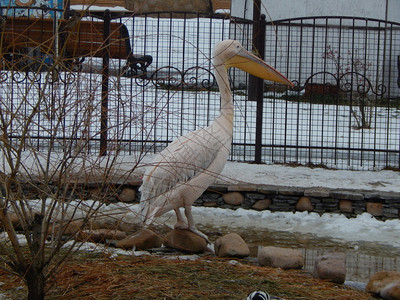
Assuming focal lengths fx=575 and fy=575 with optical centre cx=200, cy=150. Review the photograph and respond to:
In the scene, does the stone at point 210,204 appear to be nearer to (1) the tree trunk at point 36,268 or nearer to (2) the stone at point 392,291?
(2) the stone at point 392,291

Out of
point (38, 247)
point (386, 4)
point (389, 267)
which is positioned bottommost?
point (389, 267)

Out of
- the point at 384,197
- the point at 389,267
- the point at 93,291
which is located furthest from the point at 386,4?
the point at 93,291

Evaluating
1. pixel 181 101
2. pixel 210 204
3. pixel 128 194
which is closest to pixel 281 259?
pixel 210 204

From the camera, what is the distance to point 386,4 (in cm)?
1248

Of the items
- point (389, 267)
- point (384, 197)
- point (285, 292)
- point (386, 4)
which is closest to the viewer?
point (285, 292)

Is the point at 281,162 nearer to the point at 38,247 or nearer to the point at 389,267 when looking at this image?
the point at 389,267

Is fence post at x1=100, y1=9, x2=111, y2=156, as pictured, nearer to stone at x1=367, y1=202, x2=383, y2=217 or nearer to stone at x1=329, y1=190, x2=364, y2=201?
stone at x1=329, y1=190, x2=364, y2=201

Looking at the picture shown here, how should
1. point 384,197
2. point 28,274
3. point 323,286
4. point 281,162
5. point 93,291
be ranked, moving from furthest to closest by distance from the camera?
1. point 281,162
2. point 384,197
3. point 323,286
4. point 93,291
5. point 28,274

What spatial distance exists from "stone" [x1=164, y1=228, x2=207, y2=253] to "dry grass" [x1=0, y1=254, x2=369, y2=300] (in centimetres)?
53

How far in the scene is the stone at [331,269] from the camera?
12.1 ft

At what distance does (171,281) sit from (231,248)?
40.6 inches

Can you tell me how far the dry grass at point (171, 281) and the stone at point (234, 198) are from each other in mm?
2372

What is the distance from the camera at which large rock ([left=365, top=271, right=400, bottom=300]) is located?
11.0 feet

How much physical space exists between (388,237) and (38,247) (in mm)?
3495
